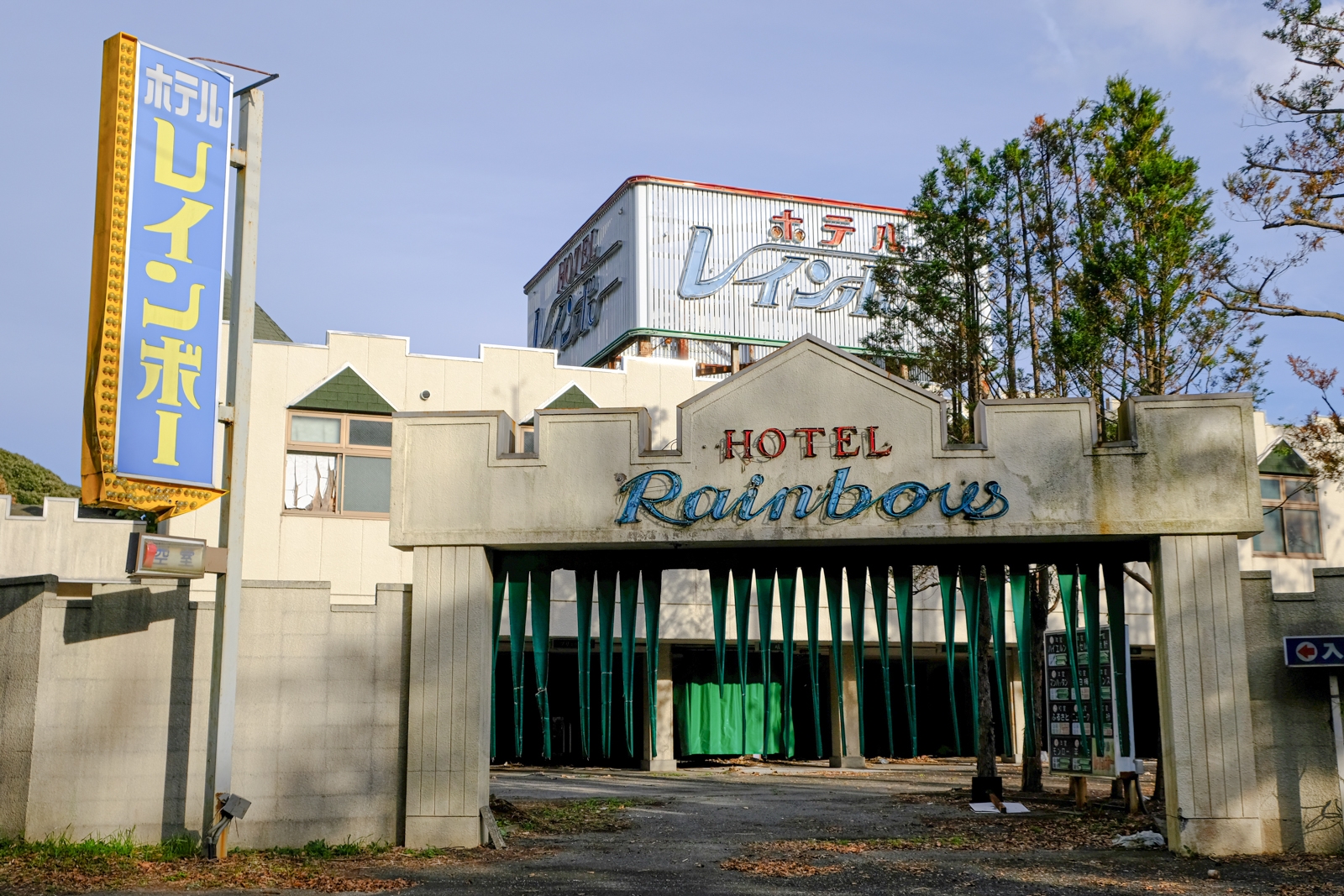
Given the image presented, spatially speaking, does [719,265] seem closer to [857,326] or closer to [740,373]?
[857,326]

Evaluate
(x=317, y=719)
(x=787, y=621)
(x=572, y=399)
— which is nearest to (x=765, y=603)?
(x=787, y=621)

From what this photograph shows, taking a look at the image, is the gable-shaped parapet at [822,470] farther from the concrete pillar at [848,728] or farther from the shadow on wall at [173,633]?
the concrete pillar at [848,728]

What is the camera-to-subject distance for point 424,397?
99.6ft

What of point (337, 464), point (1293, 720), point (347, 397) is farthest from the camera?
point (347, 397)

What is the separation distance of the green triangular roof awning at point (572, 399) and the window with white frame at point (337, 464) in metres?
4.34

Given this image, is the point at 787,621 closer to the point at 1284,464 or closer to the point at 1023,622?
the point at 1023,622

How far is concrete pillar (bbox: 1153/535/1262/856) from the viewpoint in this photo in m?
14.7

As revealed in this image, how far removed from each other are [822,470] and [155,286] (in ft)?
28.0

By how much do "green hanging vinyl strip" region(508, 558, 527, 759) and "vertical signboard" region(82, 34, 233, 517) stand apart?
13.7 feet

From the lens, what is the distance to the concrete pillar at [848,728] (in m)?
33.9

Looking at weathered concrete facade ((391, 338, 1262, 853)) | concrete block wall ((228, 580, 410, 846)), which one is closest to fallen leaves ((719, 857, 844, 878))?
weathered concrete facade ((391, 338, 1262, 853))

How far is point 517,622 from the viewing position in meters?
17.2

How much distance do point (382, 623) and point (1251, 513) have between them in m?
11.2

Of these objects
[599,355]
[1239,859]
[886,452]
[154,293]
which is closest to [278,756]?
[154,293]
